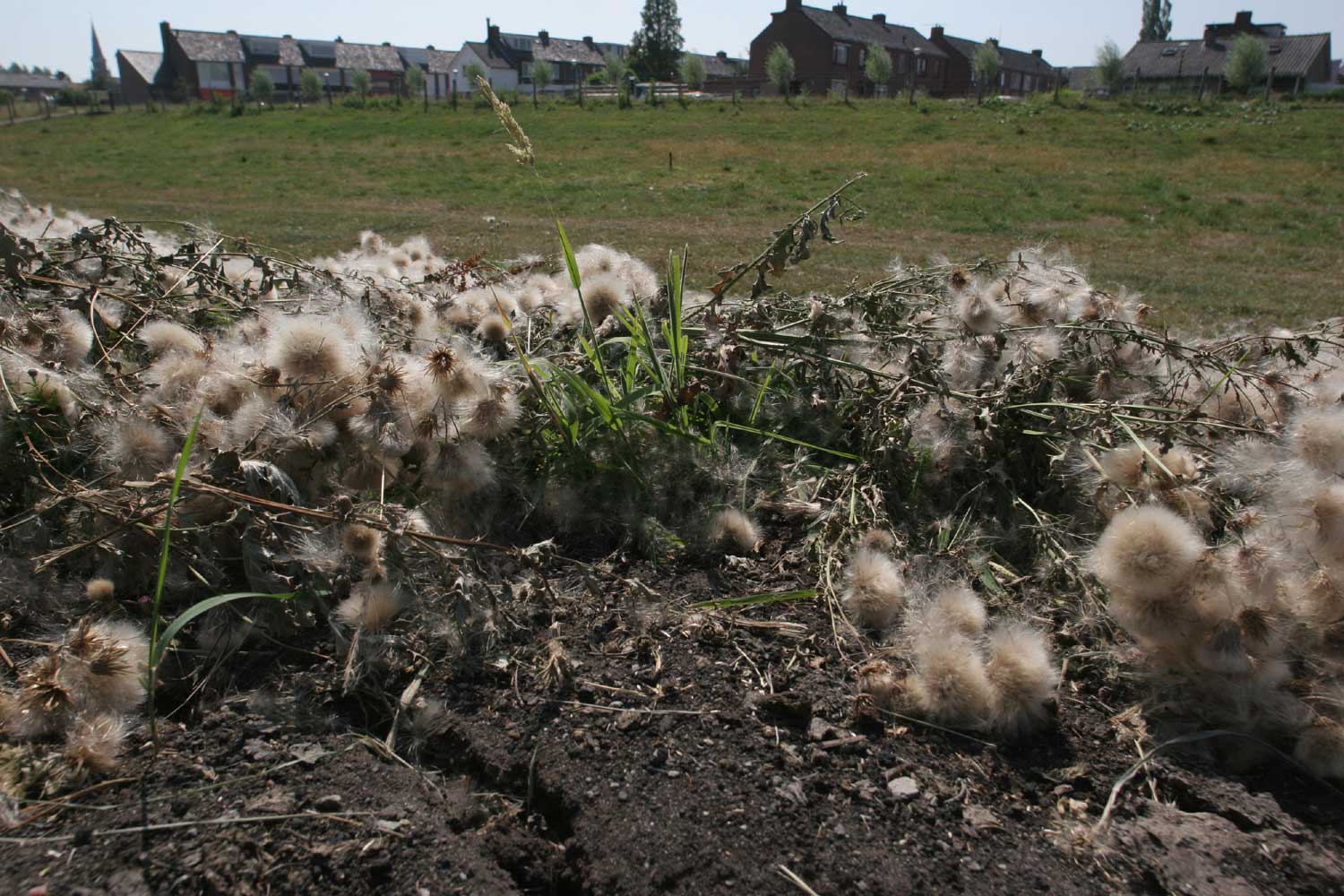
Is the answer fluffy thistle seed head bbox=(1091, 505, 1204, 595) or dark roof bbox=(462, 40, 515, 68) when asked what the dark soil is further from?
dark roof bbox=(462, 40, 515, 68)

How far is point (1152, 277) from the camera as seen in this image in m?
8.23

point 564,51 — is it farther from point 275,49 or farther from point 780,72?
point 780,72

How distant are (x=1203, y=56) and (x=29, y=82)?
9439 cm

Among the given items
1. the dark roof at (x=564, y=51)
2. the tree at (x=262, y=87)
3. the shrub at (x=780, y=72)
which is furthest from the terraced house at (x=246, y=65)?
the shrub at (x=780, y=72)

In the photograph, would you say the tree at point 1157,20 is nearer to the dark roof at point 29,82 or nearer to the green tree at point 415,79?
the green tree at point 415,79

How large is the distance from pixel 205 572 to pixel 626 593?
3.28 ft

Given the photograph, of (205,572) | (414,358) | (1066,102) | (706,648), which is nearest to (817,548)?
(706,648)

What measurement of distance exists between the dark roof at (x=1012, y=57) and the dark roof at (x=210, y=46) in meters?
51.2

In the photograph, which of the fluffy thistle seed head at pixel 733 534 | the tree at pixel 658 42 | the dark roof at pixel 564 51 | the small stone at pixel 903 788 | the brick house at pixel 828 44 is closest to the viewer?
the small stone at pixel 903 788

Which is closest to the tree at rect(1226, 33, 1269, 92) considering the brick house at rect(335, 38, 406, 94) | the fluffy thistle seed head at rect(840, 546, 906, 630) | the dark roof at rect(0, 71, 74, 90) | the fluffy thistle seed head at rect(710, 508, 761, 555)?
the fluffy thistle seed head at rect(710, 508, 761, 555)

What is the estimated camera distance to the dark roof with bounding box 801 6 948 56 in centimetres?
5653

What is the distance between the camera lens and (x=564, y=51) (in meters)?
75.6

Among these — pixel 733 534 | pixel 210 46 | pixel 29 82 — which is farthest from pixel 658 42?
pixel 733 534

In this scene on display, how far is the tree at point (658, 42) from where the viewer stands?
61656mm
